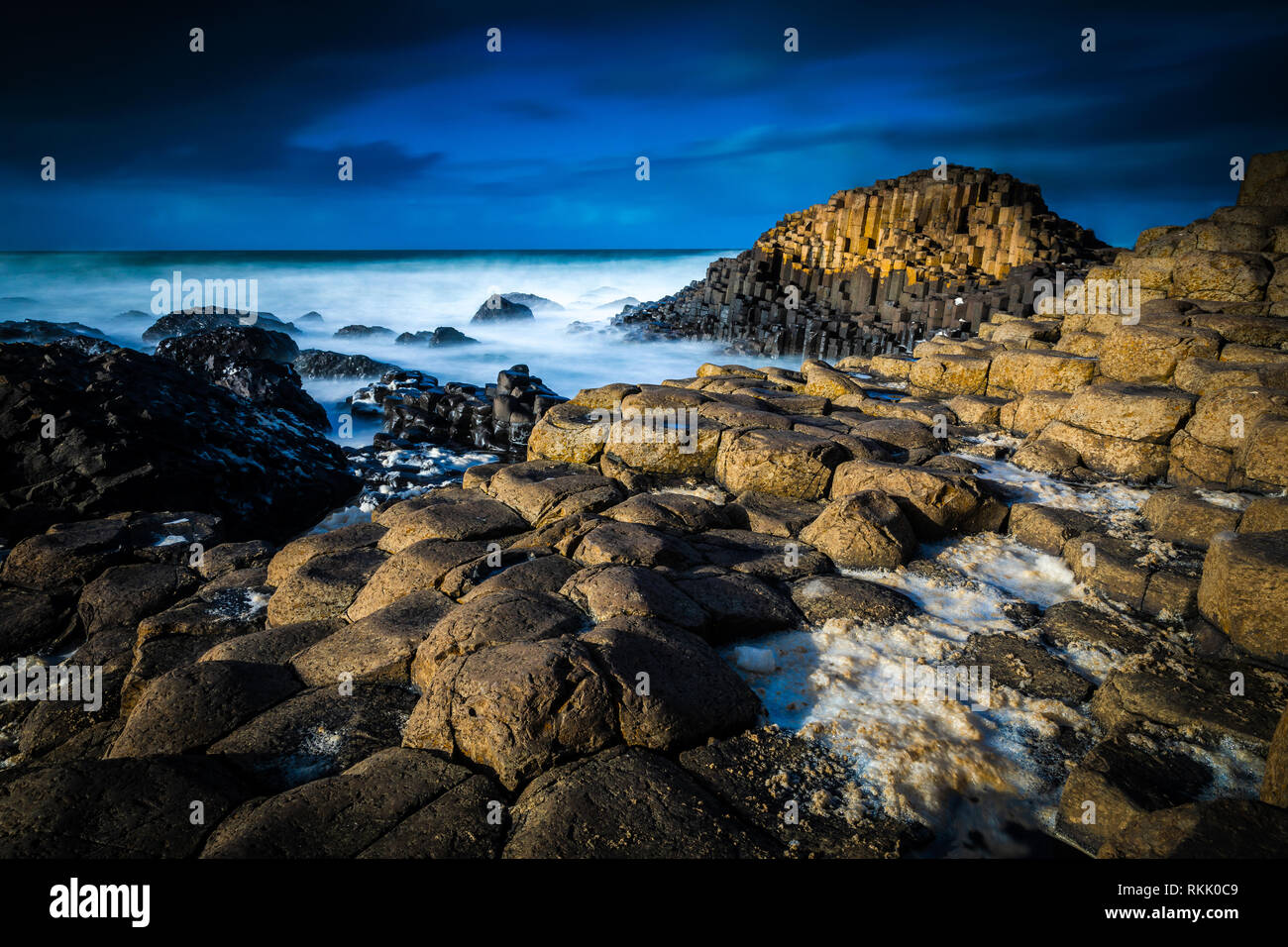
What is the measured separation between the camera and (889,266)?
26.2 m

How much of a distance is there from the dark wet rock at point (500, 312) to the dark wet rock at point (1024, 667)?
131 feet

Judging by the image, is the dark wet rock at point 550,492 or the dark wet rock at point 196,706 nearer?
the dark wet rock at point 196,706

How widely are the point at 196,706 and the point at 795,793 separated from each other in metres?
3.30

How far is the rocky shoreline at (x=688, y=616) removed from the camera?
9.54ft

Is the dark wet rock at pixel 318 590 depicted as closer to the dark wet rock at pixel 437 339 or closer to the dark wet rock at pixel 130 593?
the dark wet rock at pixel 130 593

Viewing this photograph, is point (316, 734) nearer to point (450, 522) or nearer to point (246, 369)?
point (450, 522)

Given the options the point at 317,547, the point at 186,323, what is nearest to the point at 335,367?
the point at 186,323

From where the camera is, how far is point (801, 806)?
2.97 m

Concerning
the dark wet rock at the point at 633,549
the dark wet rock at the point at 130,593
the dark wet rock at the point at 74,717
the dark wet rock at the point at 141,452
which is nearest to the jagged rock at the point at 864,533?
the dark wet rock at the point at 633,549

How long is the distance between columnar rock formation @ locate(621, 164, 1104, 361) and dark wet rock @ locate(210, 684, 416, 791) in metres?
18.3

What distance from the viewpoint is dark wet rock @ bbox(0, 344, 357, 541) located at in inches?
332

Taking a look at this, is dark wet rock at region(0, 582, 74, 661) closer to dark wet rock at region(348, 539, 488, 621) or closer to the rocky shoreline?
the rocky shoreline
